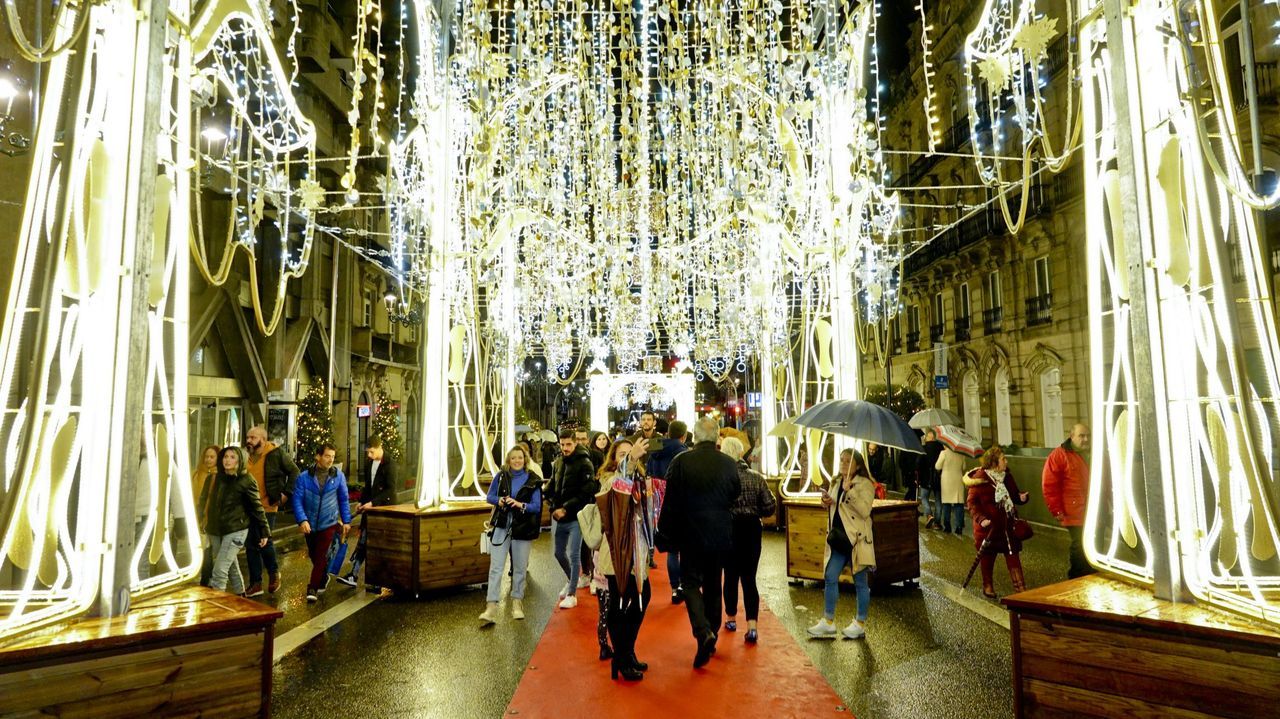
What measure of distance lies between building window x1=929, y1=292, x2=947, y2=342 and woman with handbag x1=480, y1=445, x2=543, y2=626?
2098 centimetres

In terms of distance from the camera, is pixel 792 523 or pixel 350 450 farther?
pixel 350 450

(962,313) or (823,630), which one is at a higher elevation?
(962,313)

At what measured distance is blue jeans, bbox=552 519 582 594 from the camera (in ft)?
22.7

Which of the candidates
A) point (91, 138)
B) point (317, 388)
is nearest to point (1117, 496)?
point (91, 138)

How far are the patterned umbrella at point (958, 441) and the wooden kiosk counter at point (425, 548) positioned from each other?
7296 mm

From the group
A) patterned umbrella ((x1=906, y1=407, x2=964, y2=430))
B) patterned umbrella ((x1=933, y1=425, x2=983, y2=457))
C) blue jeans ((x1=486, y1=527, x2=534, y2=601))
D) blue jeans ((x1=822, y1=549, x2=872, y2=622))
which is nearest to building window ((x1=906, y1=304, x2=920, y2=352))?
patterned umbrella ((x1=906, y1=407, x2=964, y2=430))

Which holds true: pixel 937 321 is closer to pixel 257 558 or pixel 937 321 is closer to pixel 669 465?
pixel 669 465

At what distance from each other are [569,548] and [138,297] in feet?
15.2

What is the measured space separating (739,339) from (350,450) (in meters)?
12.1

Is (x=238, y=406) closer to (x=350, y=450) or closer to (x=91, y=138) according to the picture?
(x=350, y=450)

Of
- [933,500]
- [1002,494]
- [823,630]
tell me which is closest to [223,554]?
[823,630]

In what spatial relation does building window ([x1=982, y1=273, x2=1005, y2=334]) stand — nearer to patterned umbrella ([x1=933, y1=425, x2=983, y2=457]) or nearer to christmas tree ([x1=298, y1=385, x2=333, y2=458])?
patterned umbrella ([x1=933, y1=425, x2=983, y2=457])

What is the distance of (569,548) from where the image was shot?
702 centimetres

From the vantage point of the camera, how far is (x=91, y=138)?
321 cm
